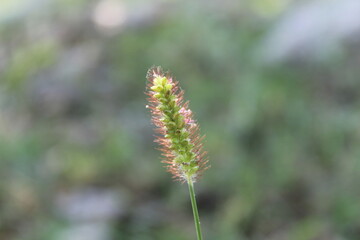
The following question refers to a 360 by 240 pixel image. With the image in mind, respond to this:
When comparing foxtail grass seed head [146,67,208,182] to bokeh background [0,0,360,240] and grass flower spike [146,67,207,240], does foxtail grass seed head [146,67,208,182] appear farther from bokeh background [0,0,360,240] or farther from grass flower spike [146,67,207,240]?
bokeh background [0,0,360,240]

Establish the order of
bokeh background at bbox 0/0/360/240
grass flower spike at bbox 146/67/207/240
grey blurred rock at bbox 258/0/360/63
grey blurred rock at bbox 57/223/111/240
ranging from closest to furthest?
1. grass flower spike at bbox 146/67/207/240
2. grey blurred rock at bbox 57/223/111/240
3. bokeh background at bbox 0/0/360/240
4. grey blurred rock at bbox 258/0/360/63

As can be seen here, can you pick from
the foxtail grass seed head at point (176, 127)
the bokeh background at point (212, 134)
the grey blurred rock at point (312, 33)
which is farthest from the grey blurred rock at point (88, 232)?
the foxtail grass seed head at point (176, 127)

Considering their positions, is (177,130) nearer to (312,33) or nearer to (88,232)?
(88,232)

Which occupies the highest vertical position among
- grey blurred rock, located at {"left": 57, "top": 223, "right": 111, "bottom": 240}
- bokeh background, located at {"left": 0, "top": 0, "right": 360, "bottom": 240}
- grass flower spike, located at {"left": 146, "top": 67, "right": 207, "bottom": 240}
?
bokeh background, located at {"left": 0, "top": 0, "right": 360, "bottom": 240}

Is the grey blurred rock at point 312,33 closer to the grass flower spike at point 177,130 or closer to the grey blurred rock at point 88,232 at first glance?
the grey blurred rock at point 88,232

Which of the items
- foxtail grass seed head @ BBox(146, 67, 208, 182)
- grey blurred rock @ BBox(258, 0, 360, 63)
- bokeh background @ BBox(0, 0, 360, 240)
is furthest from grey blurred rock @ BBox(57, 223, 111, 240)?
foxtail grass seed head @ BBox(146, 67, 208, 182)

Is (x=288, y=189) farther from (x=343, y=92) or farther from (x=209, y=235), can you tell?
(x=343, y=92)

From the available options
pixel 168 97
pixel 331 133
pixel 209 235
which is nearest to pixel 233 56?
pixel 331 133

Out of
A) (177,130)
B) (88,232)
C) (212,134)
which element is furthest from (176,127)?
(212,134)
